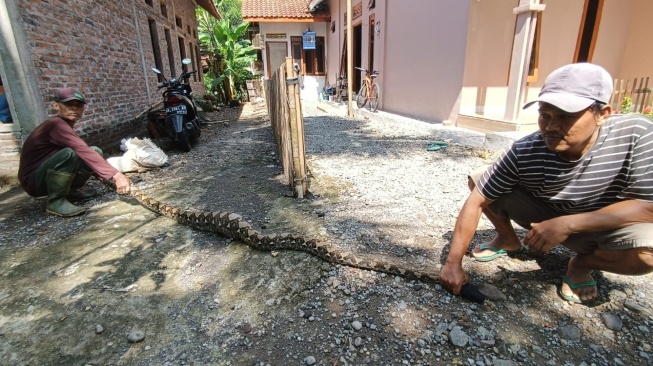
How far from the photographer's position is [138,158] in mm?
5082

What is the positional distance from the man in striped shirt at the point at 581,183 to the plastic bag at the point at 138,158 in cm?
465

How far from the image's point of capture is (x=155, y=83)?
838cm

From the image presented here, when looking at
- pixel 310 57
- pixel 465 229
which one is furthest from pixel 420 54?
pixel 310 57

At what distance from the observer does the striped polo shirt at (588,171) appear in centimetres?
167

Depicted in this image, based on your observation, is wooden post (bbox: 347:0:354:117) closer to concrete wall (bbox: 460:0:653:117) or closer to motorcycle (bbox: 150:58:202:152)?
concrete wall (bbox: 460:0:653:117)

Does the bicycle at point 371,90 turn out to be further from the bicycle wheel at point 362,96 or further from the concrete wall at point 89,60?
the concrete wall at point 89,60

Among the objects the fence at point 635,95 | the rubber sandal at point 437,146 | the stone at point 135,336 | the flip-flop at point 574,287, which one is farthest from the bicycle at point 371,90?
the stone at point 135,336

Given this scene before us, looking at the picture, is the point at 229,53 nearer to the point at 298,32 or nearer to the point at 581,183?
the point at 298,32

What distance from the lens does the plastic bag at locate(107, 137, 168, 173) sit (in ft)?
16.4

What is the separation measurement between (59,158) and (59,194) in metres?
0.40

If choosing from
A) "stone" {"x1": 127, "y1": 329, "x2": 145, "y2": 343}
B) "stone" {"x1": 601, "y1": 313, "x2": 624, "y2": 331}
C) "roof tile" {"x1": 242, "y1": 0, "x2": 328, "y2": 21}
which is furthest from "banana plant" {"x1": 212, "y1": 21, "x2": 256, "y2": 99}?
"stone" {"x1": 601, "y1": 313, "x2": 624, "y2": 331}

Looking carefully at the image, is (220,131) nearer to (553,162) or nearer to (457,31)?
(457,31)

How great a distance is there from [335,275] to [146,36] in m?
8.33

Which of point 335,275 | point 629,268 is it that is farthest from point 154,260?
point 629,268
